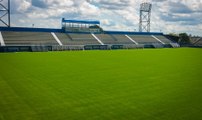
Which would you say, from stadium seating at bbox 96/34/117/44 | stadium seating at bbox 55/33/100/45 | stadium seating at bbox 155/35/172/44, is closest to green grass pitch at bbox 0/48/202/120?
stadium seating at bbox 55/33/100/45

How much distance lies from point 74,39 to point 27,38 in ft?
43.0

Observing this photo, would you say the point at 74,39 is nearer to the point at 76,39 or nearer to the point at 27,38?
the point at 76,39

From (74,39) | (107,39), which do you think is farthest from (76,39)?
(107,39)

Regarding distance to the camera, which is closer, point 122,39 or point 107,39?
point 107,39

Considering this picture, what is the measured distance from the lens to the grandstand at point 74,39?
5838 cm

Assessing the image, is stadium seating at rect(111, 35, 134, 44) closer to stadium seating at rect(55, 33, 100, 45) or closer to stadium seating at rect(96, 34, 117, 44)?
stadium seating at rect(96, 34, 117, 44)

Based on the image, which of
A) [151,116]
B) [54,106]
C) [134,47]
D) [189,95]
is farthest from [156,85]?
[134,47]

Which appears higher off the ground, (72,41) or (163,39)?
(163,39)

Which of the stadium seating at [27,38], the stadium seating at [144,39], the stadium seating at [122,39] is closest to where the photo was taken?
the stadium seating at [27,38]

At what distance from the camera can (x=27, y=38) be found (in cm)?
6259

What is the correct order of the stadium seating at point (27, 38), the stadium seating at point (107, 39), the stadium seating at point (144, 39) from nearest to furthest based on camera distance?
1. the stadium seating at point (27, 38)
2. the stadium seating at point (107, 39)
3. the stadium seating at point (144, 39)

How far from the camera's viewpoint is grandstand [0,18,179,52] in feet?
192

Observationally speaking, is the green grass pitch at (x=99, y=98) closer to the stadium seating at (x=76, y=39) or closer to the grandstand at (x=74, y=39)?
→ the grandstand at (x=74, y=39)

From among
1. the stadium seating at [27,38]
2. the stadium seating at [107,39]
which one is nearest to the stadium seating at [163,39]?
the stadium seating at [107,39]
